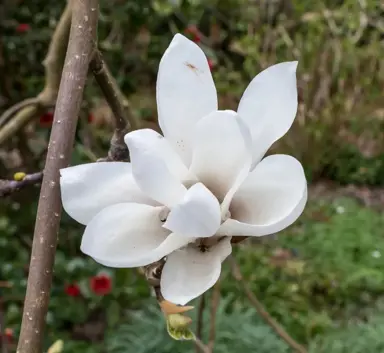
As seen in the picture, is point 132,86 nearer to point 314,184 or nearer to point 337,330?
point 337,330

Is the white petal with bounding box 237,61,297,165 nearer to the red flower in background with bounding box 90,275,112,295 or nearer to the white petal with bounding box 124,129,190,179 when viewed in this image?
the white petal with bounding box 124,129,190,179

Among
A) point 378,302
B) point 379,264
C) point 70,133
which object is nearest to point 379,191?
point 379,264

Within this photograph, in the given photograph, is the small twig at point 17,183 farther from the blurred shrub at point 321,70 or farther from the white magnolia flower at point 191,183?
the blurred shrub at point 321,70

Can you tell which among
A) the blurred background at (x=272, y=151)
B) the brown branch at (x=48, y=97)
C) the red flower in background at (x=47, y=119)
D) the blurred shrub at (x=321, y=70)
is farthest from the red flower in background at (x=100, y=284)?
the blurred shrub at (x=321, y=70)

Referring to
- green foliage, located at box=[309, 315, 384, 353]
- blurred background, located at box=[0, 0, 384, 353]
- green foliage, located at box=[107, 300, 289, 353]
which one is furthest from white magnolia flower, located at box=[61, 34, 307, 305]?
green foliage, located at box=[309, 315, 384, 353]

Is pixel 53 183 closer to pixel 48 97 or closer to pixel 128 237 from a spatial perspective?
pixel 128 237

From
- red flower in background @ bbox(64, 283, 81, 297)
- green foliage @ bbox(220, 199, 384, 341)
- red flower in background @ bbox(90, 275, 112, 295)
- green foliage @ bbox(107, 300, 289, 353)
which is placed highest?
red flower in background @ bbox(90, 275, 112, 295)
